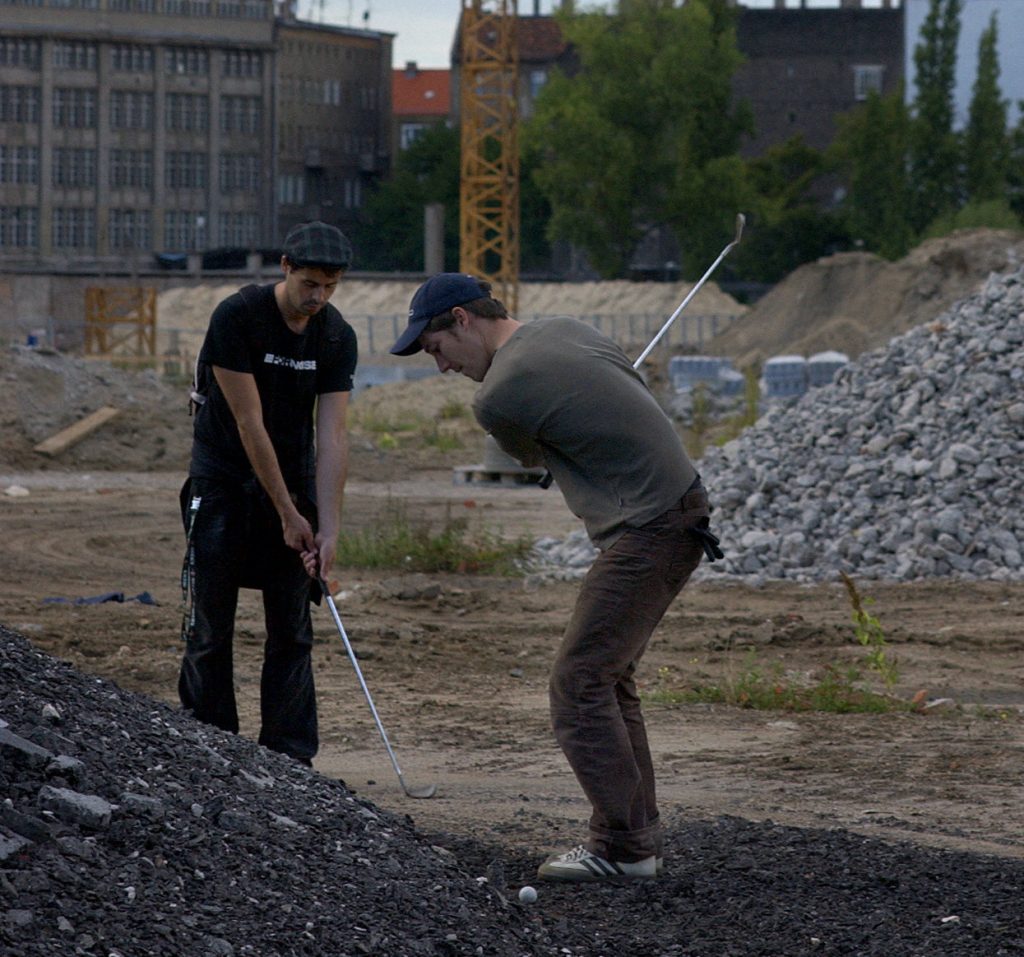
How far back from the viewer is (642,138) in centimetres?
6278

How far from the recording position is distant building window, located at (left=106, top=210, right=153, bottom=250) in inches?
3054

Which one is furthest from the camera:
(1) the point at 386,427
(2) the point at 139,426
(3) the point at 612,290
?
(3) the point at 612,290

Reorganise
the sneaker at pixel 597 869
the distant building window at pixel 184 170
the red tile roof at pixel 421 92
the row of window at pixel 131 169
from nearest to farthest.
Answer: the sneaker at pixel 597 869 < the row of window at pixel 131 169 < the distant building window at pixel 184 170 < the red tile roof at pixel 421 92

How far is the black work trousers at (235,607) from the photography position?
6105mm

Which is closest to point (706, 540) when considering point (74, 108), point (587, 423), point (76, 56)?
point (587, 423)

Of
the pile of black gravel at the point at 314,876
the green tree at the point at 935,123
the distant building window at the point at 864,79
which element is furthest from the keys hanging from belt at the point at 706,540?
the distant building window at the point at 864,79

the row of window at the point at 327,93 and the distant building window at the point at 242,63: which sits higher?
the distant building window at the point at 242,63

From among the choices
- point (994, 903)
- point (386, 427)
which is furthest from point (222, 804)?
point (386, 427)

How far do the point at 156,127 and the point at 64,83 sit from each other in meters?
4.31

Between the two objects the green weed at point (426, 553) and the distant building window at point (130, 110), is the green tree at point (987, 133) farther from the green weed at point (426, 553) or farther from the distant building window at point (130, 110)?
the green weed at point (426, 553)

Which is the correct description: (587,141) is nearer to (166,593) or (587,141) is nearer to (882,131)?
(882,131)

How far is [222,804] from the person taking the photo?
4.79 metres

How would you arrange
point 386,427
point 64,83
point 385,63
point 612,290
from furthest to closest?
point 385,63
point 64,83
point 612,290
point 386,427

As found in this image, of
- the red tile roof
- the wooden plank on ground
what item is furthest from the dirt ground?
the red tile roof
